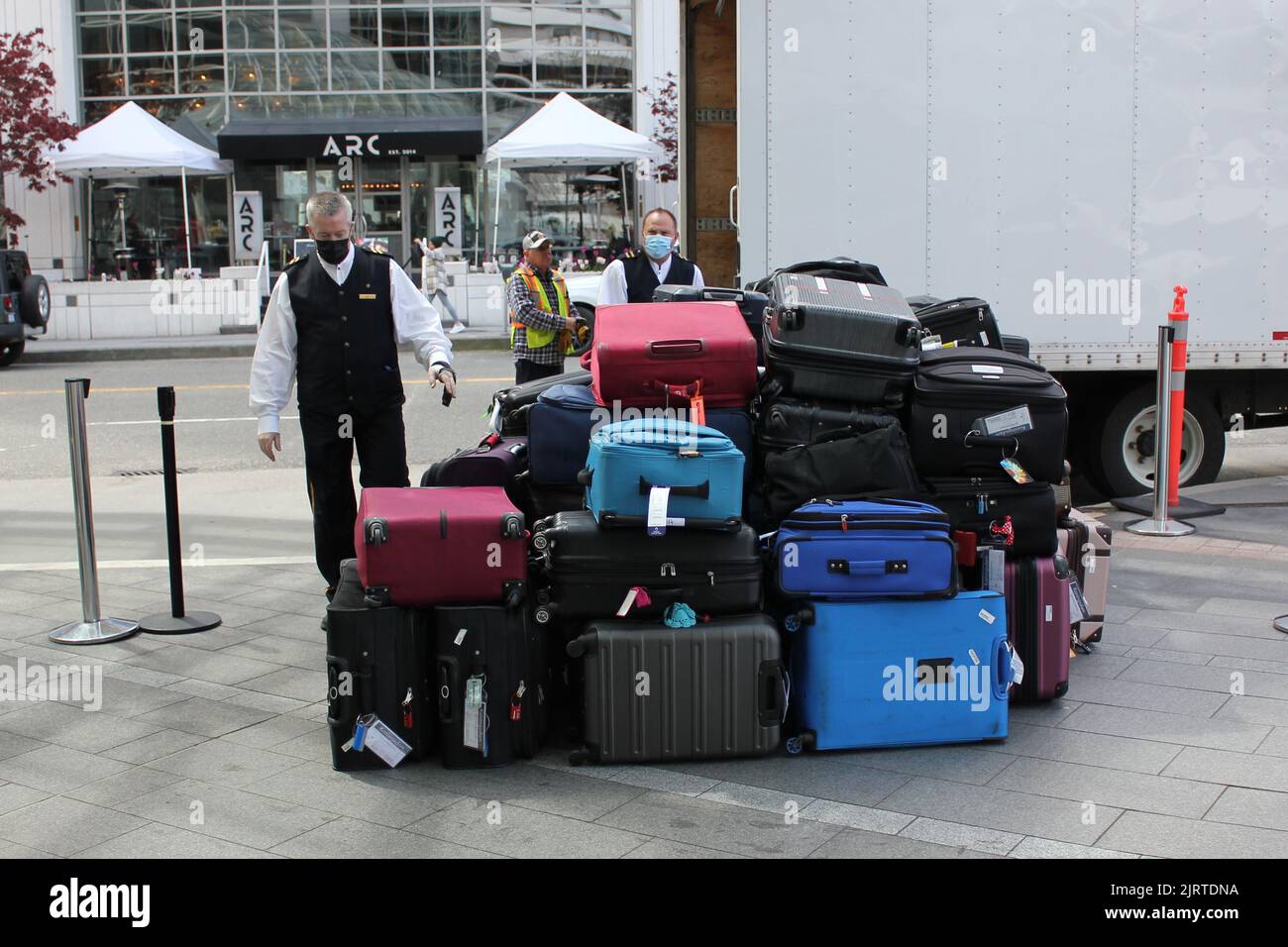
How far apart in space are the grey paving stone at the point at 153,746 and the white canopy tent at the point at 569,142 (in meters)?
20.5

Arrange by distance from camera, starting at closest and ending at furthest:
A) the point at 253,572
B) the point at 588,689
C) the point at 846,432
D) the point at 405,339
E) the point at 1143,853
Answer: the point at 1143,853 → the point at 588,689 → the point at 846,432 → the point at 405,339 → the point at 253,572

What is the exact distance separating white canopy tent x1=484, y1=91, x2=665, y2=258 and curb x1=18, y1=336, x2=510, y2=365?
4282 millimetres

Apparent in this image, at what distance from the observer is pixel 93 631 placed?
6.54 metres

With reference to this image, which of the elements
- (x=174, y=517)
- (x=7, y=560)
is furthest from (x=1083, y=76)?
(x=7, y=560)

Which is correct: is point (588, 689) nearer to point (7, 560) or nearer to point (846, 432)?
point (846, 432)

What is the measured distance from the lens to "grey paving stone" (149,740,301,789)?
4.81 metres

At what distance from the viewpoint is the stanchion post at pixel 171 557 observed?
21.9ft

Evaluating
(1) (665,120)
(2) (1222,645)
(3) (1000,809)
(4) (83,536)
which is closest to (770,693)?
(3) (1000,809)

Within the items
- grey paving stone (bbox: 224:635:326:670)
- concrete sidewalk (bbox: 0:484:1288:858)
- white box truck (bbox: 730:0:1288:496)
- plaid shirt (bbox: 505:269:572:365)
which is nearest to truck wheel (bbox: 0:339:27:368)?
plaid shirt (bbox: 505:269:572:365)

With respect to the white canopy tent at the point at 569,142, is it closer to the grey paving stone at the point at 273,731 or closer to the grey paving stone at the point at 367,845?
the grey paving stone at the point at 273,731

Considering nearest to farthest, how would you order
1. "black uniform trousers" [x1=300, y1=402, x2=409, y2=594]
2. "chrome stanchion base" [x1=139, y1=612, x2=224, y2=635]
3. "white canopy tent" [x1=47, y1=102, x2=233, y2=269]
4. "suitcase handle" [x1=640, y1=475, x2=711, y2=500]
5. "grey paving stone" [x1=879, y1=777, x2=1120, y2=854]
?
"grey paving stone" [x1=879, y1=777, x2=1120, y2=854], "suitcase handle" [x1=640, y1=475, x2=711, y2=500], "black uniform trousers" [x1=300, y1=402, x2=409, y2=594], "chrome stanchion base" [x1=139, y1=612, x2=224, y2=635], "white canopy tent" [x1=47, y1=102, x2=233, y2=269]

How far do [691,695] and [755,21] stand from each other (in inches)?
192

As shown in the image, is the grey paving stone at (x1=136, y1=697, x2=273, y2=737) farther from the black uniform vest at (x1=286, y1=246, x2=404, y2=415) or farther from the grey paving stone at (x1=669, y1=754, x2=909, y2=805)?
the grey paving stone at (x1=669, y1=754, x2=909, y2=805)

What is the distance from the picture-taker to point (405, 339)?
6449mm
